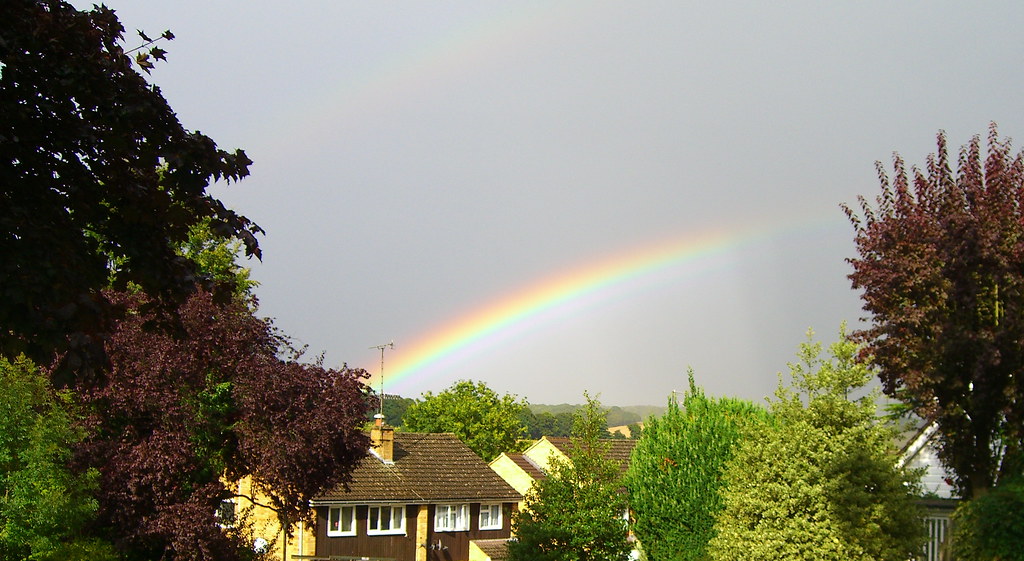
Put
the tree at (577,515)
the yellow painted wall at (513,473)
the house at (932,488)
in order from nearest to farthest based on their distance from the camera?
the house at (932,488) < the tree at (577,515) < the yellow painted wall at (513,473)

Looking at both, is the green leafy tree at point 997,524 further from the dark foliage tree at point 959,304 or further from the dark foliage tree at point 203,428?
the dark foliage tree at point 203,428

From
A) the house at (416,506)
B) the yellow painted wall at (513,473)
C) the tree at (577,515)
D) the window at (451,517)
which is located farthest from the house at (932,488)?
the yellow painted wall at (513,473)

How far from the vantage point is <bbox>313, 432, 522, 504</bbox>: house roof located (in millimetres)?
44312

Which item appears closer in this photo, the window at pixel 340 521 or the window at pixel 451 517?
the window at pixel 340 521

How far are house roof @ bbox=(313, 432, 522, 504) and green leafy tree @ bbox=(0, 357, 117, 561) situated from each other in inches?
924

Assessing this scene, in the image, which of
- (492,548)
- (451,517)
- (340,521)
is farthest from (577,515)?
(451,517)

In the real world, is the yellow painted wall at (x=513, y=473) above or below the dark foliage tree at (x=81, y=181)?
below

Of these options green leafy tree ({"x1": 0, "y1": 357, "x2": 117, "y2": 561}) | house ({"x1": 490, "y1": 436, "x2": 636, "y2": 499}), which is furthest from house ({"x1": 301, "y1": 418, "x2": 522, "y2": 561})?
green leafy tree ({"x1": 0, "y1": 357, "x2": 117, "y2": 561})

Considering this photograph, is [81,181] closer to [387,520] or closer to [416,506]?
[387,520]

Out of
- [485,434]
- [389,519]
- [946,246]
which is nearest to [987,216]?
[946,246]

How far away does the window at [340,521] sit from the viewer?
139ft

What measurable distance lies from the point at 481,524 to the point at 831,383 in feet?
105

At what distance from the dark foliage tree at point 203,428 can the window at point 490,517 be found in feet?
97.5

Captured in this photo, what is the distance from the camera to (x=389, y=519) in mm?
44562
